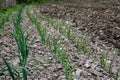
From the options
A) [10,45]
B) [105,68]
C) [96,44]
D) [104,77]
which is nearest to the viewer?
[104,77]

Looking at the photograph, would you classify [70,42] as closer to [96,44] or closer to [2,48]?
[96,44]

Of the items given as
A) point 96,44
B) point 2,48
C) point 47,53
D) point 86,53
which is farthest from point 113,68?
point 2,48

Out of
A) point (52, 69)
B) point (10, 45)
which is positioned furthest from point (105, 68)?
point (10, 45)

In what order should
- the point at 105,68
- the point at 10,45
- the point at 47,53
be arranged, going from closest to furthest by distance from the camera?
the point at 105,68
the point at 47,53
the point at 10,45

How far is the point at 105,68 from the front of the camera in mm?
3934

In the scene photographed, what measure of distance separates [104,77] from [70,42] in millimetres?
2116

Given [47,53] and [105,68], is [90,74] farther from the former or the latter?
[47,53]

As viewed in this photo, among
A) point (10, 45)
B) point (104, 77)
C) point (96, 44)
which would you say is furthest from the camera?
point (96, 44)

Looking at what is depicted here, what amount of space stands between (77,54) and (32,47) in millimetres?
940

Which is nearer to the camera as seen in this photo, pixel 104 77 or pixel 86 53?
pixel 104 77

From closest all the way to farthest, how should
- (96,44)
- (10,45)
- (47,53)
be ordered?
(47,53)
(10,45)
(96,44)

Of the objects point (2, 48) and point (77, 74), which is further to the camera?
point (2, 48)

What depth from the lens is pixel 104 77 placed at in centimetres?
358

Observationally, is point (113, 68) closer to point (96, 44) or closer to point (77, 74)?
point (77, 74)
